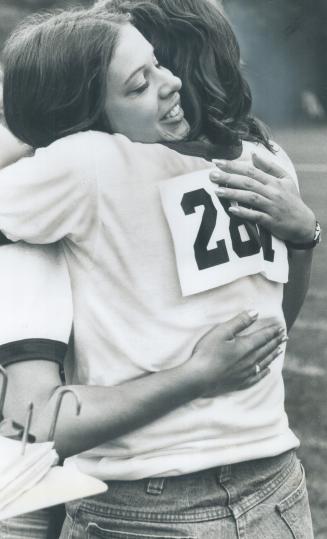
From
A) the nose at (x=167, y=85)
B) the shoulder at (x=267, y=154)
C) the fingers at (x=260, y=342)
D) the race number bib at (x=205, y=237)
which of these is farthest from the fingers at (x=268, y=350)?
the nose at (x=167, y=85)

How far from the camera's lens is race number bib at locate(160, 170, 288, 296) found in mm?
1417

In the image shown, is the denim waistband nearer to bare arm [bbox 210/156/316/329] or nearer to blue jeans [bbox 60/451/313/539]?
blue jeans [bbox 60/451/313/539]

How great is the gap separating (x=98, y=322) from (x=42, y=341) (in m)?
0.09

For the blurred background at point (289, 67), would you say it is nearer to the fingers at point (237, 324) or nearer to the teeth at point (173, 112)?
the teeth at point (173, 112)

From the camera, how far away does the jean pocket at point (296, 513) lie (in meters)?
1.47

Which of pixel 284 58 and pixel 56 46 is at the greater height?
pixel 56 46

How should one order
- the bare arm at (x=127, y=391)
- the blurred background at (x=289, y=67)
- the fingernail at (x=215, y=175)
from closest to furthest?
the bare arm at (x=127, y=391) < the fingernail at (x=215, y=175) < the blurred background at (x=289, y=67)

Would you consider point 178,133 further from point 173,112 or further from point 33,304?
point 33,304

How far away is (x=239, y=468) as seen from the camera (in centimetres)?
145

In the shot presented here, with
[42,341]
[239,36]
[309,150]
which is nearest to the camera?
[42,341]

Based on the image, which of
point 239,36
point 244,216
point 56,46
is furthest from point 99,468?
point 239,36

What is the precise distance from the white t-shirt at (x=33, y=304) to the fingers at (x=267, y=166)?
388 mm

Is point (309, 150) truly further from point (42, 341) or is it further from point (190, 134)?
point (42, 341)

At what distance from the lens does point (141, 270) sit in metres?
1.40
